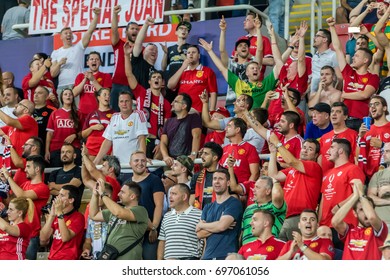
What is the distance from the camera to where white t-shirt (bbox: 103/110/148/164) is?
1552 cm

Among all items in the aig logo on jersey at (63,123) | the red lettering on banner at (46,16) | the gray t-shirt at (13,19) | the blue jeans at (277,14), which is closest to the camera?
the aig logo on jersey at (63,123)

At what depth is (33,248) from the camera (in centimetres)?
1419

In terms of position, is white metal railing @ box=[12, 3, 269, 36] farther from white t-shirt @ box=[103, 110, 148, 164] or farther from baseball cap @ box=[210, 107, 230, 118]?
white t-shirt @ box=[103, 110, 148, 164]

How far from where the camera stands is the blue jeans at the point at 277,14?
60.3 feet

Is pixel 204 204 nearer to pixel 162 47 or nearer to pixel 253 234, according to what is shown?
pixel 253 234

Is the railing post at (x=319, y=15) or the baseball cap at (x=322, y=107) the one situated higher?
the railing post at (x=319, y=15)

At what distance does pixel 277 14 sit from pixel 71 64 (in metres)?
3.41

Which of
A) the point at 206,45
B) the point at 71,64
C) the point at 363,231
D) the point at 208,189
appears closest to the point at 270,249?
the point at 363,231

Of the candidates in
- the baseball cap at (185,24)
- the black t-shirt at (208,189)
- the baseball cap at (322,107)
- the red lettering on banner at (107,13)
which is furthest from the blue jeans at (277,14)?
the black t-shirt at (208,189)

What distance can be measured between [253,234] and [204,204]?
1528 millimetres

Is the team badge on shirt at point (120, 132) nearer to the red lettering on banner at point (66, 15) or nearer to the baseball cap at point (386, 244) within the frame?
the red lettering on banner at point (66, 15)

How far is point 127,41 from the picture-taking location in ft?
58.2

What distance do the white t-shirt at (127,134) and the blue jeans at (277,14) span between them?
3708 mm
